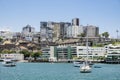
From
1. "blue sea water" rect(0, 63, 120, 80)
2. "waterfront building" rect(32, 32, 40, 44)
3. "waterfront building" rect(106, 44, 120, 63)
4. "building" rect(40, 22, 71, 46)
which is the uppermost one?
"building" rect(40, 22, 71, 46)

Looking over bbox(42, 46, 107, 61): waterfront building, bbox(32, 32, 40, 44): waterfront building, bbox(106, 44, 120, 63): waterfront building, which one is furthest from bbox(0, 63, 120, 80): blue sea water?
bbox(32, 32, 40, 44): waterfront building

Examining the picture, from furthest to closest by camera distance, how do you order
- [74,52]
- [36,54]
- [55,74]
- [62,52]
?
[36,54] → [62,52] → [74,52] → [55,74]

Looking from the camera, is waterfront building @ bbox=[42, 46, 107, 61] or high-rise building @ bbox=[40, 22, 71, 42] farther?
high-rise building @ bbox=[40, 22, 71, 42]

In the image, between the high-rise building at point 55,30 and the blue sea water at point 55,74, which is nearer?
the blue sea water at point 55,74

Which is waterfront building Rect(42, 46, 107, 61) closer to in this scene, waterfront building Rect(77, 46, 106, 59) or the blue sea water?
waterfront building Rect(77, 46, 106, 59)

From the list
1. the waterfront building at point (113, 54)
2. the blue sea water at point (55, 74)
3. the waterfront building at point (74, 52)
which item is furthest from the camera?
the waterfront building at point (74, 52)

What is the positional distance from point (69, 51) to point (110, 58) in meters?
13.5

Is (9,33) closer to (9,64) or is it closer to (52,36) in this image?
(52,36)

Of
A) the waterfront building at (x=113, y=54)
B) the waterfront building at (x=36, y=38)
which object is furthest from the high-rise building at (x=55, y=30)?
the waterfront building at (x=113, y=54)

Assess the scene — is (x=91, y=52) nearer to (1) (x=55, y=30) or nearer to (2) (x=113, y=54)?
(2) (x=113, y=54)

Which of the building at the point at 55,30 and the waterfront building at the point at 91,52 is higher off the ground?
the building at the point at 55,30

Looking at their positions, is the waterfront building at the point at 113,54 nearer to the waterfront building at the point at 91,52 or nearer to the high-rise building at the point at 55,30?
the waterfront building at the point at 91,52

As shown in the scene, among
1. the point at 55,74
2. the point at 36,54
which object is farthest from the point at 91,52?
the point at 55,74

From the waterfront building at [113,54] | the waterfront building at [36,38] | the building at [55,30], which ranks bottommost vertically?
the waterfront building at [113,54]
